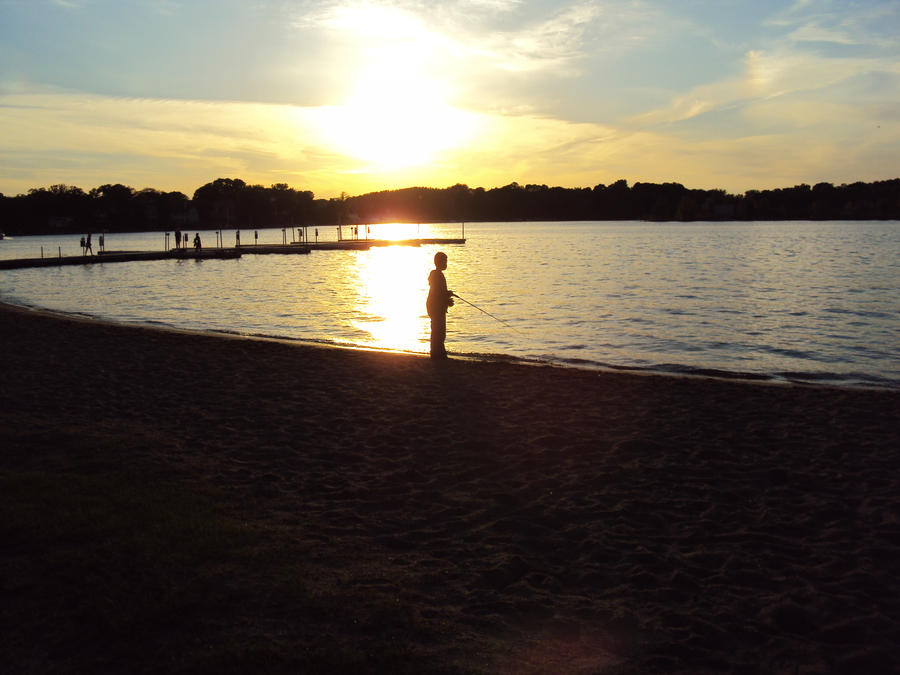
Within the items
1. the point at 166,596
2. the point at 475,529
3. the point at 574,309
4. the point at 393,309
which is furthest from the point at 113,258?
the point at 166,596

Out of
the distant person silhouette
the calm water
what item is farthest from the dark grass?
the calm water

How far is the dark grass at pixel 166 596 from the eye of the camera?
3748mm

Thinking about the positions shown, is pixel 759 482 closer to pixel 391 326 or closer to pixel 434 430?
pixel 434 430

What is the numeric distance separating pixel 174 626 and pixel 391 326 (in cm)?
1987

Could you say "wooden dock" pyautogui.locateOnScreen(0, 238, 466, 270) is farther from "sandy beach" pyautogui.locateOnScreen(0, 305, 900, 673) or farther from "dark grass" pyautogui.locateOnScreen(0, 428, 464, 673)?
"dark grass" pyautogui.locateOnScreen(0, 428, 464, 673)

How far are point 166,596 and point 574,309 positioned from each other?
25657 mm

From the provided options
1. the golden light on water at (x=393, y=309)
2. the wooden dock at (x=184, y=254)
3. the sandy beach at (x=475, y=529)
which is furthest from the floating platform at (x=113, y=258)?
the sandy beach at (x=475, y=529)

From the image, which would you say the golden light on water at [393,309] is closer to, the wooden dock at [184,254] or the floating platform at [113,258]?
the floating platform at [113,258]

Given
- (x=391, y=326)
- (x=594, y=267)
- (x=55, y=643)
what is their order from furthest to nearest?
(x=594, y=267) < (x=391, y=326) < (x=55, y=643)

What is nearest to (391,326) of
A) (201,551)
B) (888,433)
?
(888,433)

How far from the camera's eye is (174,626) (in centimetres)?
406

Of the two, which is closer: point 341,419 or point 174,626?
point 174,626

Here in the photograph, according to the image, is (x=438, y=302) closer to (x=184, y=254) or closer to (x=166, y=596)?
(x=166, y=596)

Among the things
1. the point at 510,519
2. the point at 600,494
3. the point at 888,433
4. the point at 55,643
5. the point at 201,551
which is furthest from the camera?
the point at 888,433
